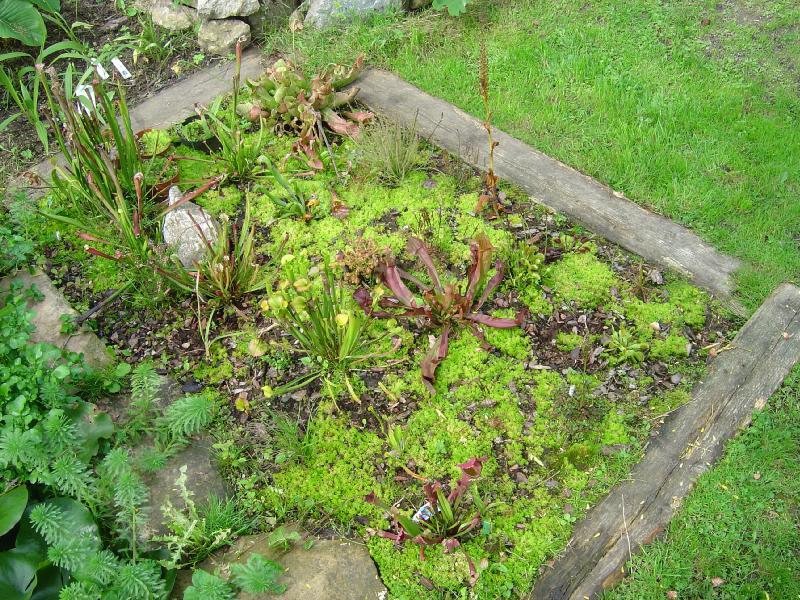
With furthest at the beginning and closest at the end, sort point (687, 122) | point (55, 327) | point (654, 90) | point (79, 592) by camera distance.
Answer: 1. point (654, 90)
2. point (687, 122)
3. point (55, 327)
4. point (79, 592)

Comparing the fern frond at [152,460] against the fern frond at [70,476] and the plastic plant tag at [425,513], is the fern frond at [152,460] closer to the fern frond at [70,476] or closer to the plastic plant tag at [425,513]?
the fern frond at [70,476]

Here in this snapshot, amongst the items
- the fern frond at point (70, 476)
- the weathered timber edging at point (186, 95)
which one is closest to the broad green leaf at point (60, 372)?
the fern frond at point (70, 476)

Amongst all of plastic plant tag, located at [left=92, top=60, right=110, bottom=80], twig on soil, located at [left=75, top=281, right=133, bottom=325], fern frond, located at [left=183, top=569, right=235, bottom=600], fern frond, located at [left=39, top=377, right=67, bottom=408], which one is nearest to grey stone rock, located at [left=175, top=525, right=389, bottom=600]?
fern frond, located at [left=183, top=569, right=235, bottom=600]

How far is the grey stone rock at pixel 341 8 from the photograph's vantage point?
17.2 feet

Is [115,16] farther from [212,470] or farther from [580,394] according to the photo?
[580,394]

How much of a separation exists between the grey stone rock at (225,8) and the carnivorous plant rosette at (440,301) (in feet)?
9.56

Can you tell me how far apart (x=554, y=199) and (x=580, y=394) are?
133cm

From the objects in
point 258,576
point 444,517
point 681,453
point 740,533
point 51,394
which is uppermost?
point 51,394

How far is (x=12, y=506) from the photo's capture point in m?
2.58

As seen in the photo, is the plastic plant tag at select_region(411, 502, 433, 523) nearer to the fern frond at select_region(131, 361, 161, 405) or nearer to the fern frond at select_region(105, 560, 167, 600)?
the fern frond at select_region(105, 560, 167, 600)

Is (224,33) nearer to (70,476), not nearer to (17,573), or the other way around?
(70,476)

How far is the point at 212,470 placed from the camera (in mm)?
2994

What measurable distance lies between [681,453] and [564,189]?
1751mm

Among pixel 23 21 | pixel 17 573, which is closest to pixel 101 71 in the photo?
pixel 23 21
